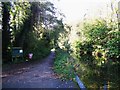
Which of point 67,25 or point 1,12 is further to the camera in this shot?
point 67,25

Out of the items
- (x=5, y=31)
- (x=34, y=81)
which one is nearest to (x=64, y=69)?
(x=34, y=81)

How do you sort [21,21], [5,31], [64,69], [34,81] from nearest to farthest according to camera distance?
1. [34,81]
2. [64,69]
3. [5,31]
4. [21,21]

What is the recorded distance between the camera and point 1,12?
16.7 meters

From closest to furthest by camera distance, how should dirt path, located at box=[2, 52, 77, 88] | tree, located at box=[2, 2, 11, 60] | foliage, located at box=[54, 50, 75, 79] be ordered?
dirt path, located at box=[2, 52, 77, 88] < foliage, located at box=[54, 50, 75, 79] < tree, located at box=[2, 2, 11, 60]

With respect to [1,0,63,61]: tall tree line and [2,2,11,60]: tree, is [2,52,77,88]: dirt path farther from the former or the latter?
[1,0,63,61]: tall tree line

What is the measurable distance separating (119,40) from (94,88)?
4.70 metres

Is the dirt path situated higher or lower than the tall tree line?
lower

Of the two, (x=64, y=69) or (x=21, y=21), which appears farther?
(x=21, y=21)

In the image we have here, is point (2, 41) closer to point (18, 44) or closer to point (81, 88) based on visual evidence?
point (18, 44)

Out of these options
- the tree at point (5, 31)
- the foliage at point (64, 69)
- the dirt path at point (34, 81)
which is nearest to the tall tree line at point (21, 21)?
the tree at point (5, 31)

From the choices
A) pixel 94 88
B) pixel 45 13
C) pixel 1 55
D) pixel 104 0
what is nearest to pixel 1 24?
pixel 1 55

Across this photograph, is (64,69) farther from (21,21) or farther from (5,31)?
(21,21)

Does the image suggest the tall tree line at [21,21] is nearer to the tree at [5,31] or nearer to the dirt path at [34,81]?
the tree at [5,31]

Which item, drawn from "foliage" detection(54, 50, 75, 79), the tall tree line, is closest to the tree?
the tall tree line
